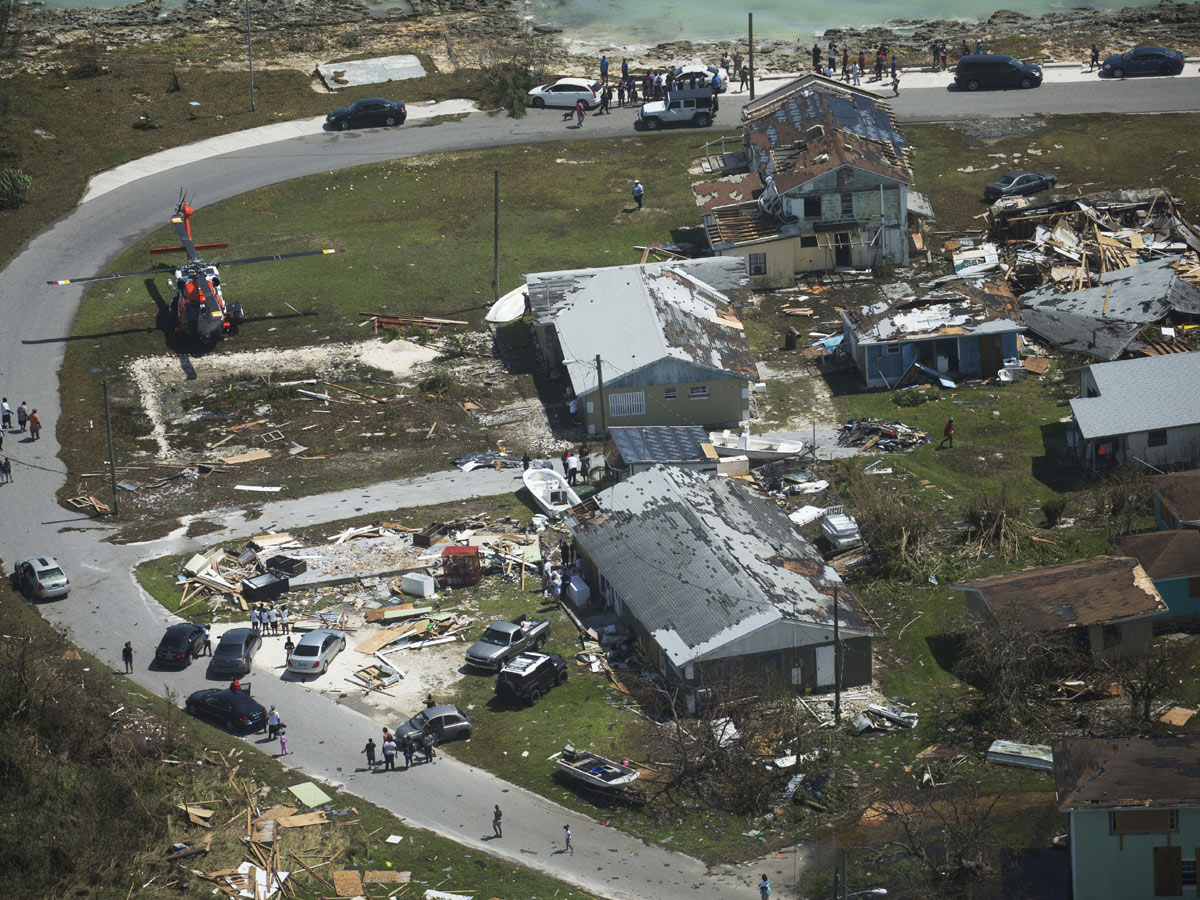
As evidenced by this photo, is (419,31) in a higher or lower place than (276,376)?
higher

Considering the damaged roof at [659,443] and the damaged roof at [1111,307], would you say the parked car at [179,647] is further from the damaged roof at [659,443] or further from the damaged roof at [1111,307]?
the damaged roof at [1111,307]

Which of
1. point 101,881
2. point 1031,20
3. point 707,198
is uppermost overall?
point 1031,20

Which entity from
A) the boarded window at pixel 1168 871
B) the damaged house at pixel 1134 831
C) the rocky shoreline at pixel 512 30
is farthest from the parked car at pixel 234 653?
the rocky shoreline at pixel 512 30

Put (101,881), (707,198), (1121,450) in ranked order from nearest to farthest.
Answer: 1. (101,881)
2. (1121,450)
3. (707,198)

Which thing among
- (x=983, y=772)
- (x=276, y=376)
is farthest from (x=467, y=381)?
(x=983, y=772)

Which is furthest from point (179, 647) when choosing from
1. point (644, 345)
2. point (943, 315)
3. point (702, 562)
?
point (943, 315)

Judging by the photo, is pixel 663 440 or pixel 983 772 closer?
pixel 983 772

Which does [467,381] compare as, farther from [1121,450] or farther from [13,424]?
[1121,450]
